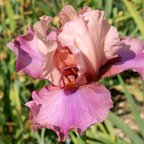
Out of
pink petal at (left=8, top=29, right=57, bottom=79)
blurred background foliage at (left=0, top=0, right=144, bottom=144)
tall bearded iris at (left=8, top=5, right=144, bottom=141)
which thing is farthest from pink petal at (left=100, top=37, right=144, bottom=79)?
blurred background foliage at (left=0, top=0, right=144, bottom=144)

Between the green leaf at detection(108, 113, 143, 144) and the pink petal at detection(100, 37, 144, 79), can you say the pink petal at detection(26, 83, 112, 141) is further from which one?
the green leaf at detection(108, 113, 143, 144)

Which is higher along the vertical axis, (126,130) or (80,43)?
(80,43)

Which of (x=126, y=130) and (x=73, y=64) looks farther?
(x=126, y=130)

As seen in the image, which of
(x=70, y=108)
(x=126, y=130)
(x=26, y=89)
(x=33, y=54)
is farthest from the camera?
(x=26, y=89)

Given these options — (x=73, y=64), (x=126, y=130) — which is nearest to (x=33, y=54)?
(x=73, y=64)

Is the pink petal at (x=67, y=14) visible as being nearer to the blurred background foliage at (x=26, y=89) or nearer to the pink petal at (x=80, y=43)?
the pink petal at (x=80, y=43)

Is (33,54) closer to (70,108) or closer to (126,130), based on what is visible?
(70,108)
